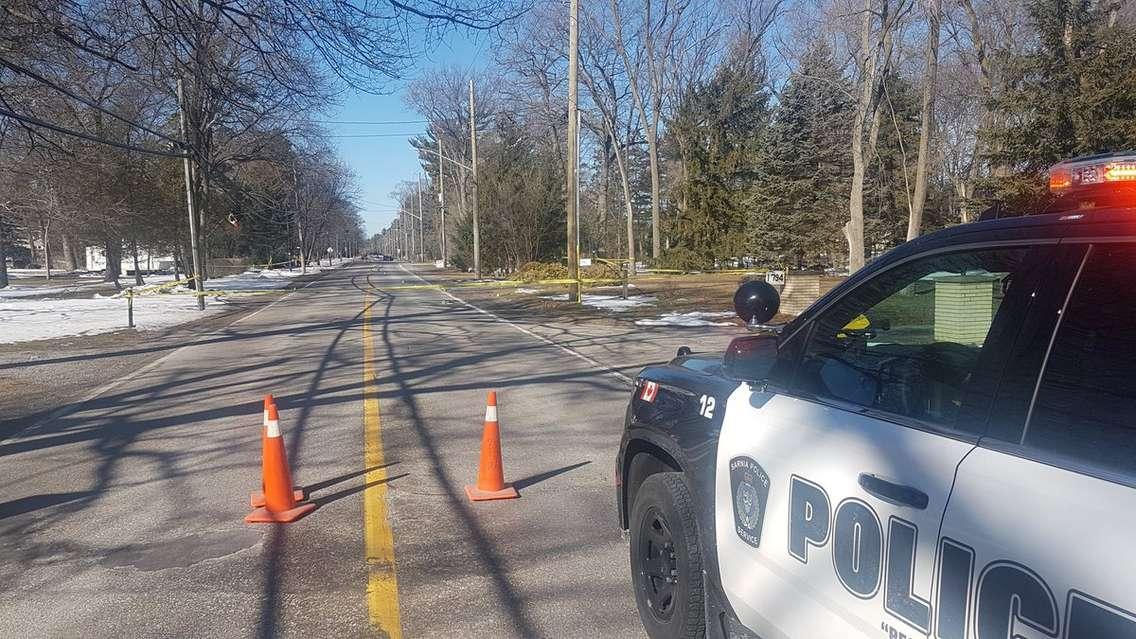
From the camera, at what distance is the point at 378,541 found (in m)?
4.91

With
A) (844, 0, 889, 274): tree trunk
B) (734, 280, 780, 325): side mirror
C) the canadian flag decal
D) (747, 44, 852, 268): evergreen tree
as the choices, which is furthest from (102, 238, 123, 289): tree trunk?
(734, 280, 780, 325): side mirror

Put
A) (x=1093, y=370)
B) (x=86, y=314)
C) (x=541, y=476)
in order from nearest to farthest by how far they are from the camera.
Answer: (x=1093, y=370) → (x=541, y=476) → (x=86, y=314)

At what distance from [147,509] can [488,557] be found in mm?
2646

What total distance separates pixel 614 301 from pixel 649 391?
72.2 ft

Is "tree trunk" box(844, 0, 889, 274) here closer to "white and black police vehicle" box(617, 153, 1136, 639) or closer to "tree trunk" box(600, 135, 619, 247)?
"white and black police vehicle" box(617, 153, 1136, 639)

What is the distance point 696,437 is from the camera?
10.4 feet

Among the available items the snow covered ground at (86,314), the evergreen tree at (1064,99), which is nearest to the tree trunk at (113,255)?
the snow covered ground at (86,314)

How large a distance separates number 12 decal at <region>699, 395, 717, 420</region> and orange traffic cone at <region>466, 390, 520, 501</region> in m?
2.75

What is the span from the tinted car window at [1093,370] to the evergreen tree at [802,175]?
36837 millimetres

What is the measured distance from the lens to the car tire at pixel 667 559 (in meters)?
3.17

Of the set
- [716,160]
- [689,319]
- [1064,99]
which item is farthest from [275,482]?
[716,160]

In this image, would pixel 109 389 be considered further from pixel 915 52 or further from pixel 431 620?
pixel 915 52

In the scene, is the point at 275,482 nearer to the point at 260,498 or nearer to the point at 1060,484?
the point at 260,498

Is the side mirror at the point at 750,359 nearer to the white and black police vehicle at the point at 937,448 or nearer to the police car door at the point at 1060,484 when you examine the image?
the white and black police vehicle at the point at 937,448
